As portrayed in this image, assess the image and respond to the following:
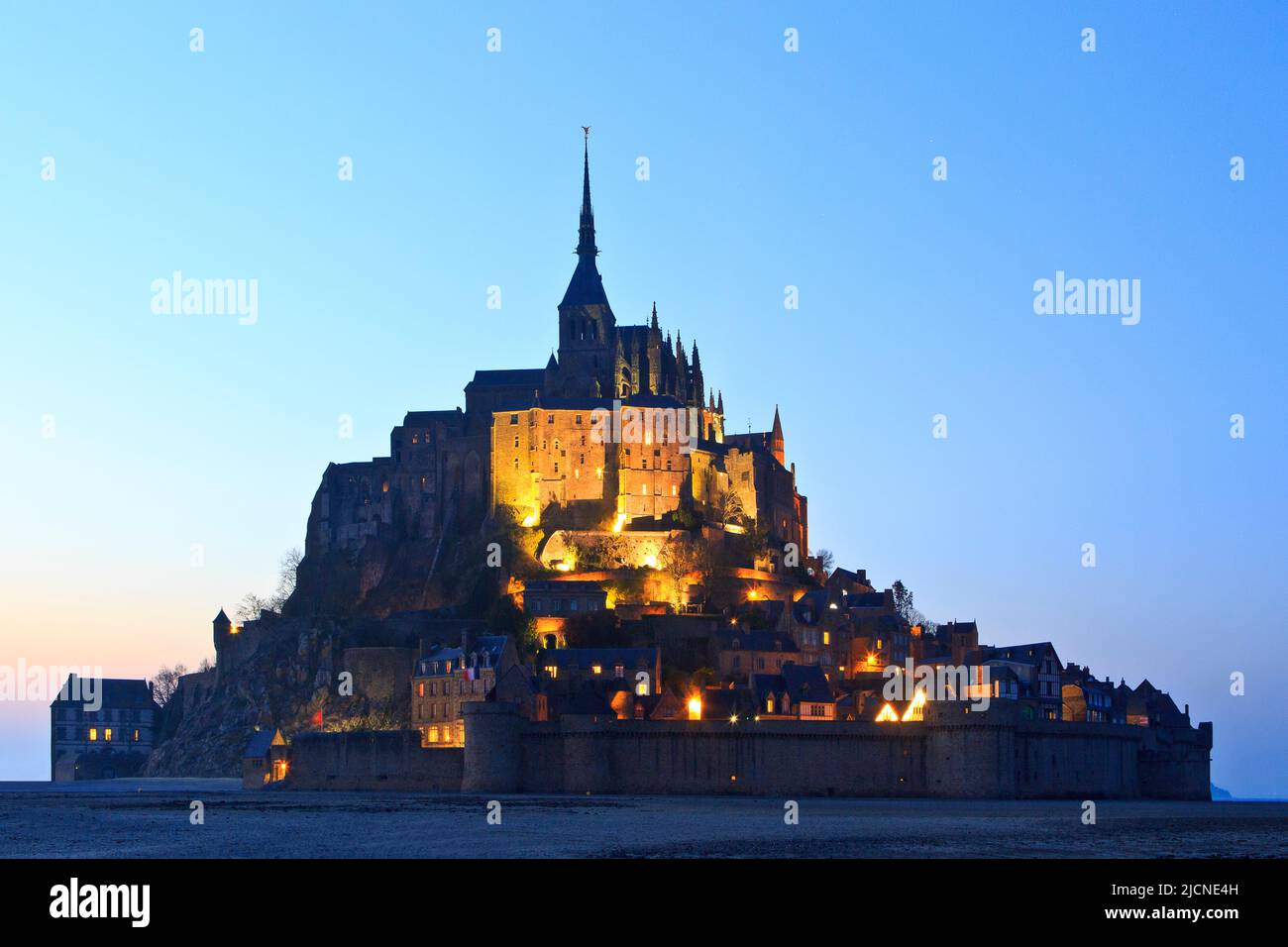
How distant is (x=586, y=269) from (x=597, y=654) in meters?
41.3

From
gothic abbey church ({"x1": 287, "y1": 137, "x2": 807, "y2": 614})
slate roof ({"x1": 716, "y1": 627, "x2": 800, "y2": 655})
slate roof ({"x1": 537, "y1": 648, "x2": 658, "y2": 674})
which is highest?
gothic abbey church ({"x1": 287, "y1": 137, "x2": 807, "y2": 614})

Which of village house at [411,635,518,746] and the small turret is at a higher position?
the small turret

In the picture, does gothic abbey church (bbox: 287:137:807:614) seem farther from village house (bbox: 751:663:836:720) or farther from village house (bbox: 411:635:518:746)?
village house (bbox: 751:663:836:720)

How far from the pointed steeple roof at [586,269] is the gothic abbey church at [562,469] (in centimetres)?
9

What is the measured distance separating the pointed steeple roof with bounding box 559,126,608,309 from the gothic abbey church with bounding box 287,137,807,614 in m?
0.09

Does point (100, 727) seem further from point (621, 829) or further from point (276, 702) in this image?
point (621, 829)

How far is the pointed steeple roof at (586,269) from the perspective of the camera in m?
117

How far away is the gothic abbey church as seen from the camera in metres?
106

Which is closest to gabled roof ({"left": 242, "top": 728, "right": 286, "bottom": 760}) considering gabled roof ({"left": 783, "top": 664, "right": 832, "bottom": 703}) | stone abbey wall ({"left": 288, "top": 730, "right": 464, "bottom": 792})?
stone abbey wall ({"left": 288, "top": 730, "right": 464, "bottom": 792})

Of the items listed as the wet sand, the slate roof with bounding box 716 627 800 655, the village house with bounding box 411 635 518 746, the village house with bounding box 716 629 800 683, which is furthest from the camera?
the slate roof with bounding box 716 627 800 655

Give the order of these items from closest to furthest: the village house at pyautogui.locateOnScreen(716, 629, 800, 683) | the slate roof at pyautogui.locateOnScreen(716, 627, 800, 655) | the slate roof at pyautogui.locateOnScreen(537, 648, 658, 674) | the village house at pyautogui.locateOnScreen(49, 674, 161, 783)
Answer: the slate roof at pyautogui.locateOnScreen(537, 648, 658, 674)
the village house at pyautogui.locateOnScreen(716, 629, 800, 683)
the slate roof at pyautogui.locateOnScreen(716, 627, 800, 655)
the village house at pyautogui.locateOnScreen(49, 674, 161, 783)

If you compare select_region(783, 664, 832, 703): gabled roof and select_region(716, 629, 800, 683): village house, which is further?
select_region(716, 629, 800, 683): village house

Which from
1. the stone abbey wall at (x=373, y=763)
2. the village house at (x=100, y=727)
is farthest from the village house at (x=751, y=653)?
the village house at (x=100, y=727)
